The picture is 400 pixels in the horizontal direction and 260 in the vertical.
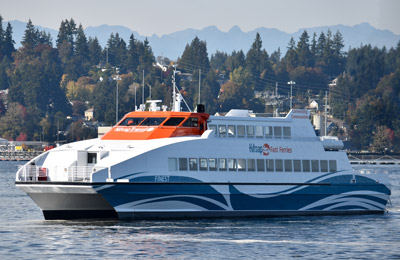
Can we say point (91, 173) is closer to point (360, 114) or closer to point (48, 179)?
point (48, 179)

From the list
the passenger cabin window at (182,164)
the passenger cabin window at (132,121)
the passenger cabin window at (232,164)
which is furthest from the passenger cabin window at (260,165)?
the passenger cabin window at (132,121)

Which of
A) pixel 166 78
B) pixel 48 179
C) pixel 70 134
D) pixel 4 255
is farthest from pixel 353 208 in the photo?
pixel 166 78

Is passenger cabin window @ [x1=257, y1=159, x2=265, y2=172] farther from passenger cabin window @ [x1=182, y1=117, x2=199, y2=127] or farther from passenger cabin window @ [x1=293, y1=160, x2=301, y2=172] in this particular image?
passenger cabin window @ [x1=182, y1=117, x2=199, y2=127]

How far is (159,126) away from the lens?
38188 millimetres

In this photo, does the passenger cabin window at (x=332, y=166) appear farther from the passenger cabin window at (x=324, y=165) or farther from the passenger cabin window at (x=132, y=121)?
the passenger cabin window at (x=132, y=121)

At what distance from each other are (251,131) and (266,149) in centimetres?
114

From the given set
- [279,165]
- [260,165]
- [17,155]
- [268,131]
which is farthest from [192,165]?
[17,155]

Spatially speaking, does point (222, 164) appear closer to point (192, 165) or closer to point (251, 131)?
point (192, 165)

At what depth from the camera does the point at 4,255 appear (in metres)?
28.9

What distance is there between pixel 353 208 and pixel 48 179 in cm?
1537

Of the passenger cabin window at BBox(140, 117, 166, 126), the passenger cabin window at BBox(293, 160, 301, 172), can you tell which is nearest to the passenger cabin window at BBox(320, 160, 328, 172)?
the passenger cabin window at BBox(293, 160, 301, 172)

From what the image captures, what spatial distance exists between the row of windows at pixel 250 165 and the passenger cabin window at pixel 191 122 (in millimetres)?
2157

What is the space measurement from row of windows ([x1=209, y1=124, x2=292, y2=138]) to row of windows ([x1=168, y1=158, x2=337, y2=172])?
1419 mm

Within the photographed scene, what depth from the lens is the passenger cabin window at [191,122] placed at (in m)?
38.6
